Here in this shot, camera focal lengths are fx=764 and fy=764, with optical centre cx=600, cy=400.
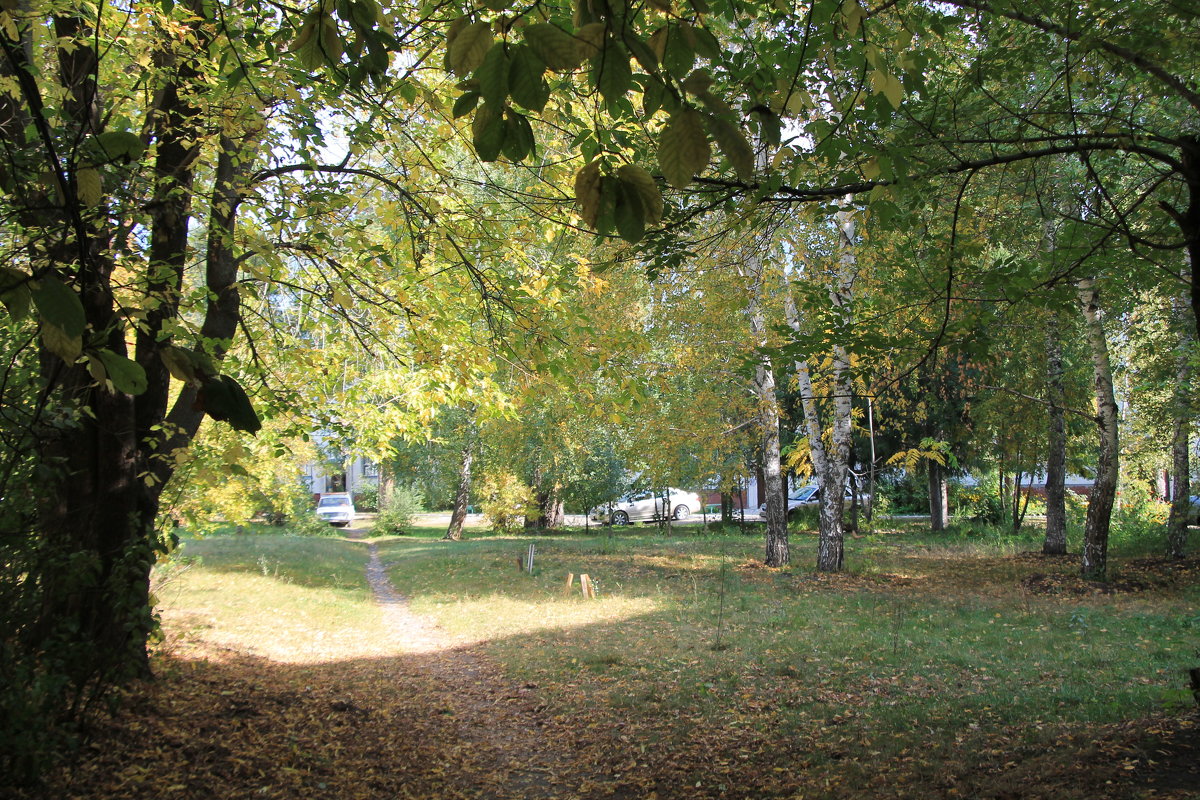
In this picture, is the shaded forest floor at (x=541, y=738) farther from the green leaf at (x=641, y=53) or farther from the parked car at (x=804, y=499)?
the parked car at (x=804, y=499)

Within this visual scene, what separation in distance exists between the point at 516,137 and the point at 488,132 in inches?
3.9

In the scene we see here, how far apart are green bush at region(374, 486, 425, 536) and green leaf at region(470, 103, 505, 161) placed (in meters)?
29.4

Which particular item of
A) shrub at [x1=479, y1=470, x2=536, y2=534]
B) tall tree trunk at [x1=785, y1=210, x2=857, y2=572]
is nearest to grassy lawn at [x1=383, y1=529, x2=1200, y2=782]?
tall tree trunk at [x1=785, y1=210, x2=857, y2=572]

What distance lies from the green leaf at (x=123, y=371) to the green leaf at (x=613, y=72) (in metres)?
1.13

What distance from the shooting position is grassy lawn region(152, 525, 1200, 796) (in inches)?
201

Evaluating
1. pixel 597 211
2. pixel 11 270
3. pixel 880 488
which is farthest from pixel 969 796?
pixel 880 488

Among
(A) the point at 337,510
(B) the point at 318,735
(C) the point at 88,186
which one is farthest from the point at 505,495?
(C) the point at 88,186

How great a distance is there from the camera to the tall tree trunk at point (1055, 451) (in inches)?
559

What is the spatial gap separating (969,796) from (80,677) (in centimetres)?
513

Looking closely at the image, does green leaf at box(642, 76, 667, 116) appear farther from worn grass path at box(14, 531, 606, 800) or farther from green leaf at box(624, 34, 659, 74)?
worn grass path at box(14, 531, 606, 800)

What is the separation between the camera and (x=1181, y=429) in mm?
13836

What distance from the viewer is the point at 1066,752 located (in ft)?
14.9

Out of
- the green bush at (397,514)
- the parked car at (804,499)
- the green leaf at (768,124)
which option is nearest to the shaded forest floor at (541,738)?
the green leaf at (768,124)

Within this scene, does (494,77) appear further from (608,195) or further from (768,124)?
(768,124)
